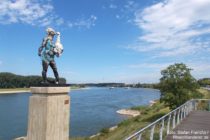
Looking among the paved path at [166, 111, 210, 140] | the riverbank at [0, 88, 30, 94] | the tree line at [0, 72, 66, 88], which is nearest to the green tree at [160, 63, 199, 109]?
the paved path at [166, 111, 210, 140]

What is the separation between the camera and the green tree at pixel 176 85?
45.1 m

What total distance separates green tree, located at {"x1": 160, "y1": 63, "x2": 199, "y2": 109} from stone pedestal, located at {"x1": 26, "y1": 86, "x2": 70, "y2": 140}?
40033 mm

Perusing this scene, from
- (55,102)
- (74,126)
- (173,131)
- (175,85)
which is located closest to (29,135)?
(55,102)

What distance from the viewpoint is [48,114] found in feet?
18.9

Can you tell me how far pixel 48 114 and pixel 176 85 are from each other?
4214cm

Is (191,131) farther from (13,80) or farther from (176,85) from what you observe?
(13,80)

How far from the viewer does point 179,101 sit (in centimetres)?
4459

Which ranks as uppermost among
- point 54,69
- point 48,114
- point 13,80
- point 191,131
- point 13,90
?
point 13,80

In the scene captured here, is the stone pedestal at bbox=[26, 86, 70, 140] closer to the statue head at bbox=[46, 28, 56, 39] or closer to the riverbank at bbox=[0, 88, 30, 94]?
the statue head at bbox=[46, 28, 56, 39]

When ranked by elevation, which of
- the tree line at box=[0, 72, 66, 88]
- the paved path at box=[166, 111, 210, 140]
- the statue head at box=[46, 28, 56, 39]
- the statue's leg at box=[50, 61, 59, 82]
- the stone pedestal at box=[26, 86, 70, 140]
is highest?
the tree line at box=[0, 72, 66, 88]

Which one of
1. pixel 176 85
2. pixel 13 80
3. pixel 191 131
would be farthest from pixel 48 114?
pixel 13 80

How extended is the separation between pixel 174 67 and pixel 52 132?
145 feet

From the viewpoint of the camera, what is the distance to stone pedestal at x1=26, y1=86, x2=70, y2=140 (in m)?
5.79

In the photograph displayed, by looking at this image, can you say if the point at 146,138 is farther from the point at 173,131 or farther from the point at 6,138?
the point at 6,138
